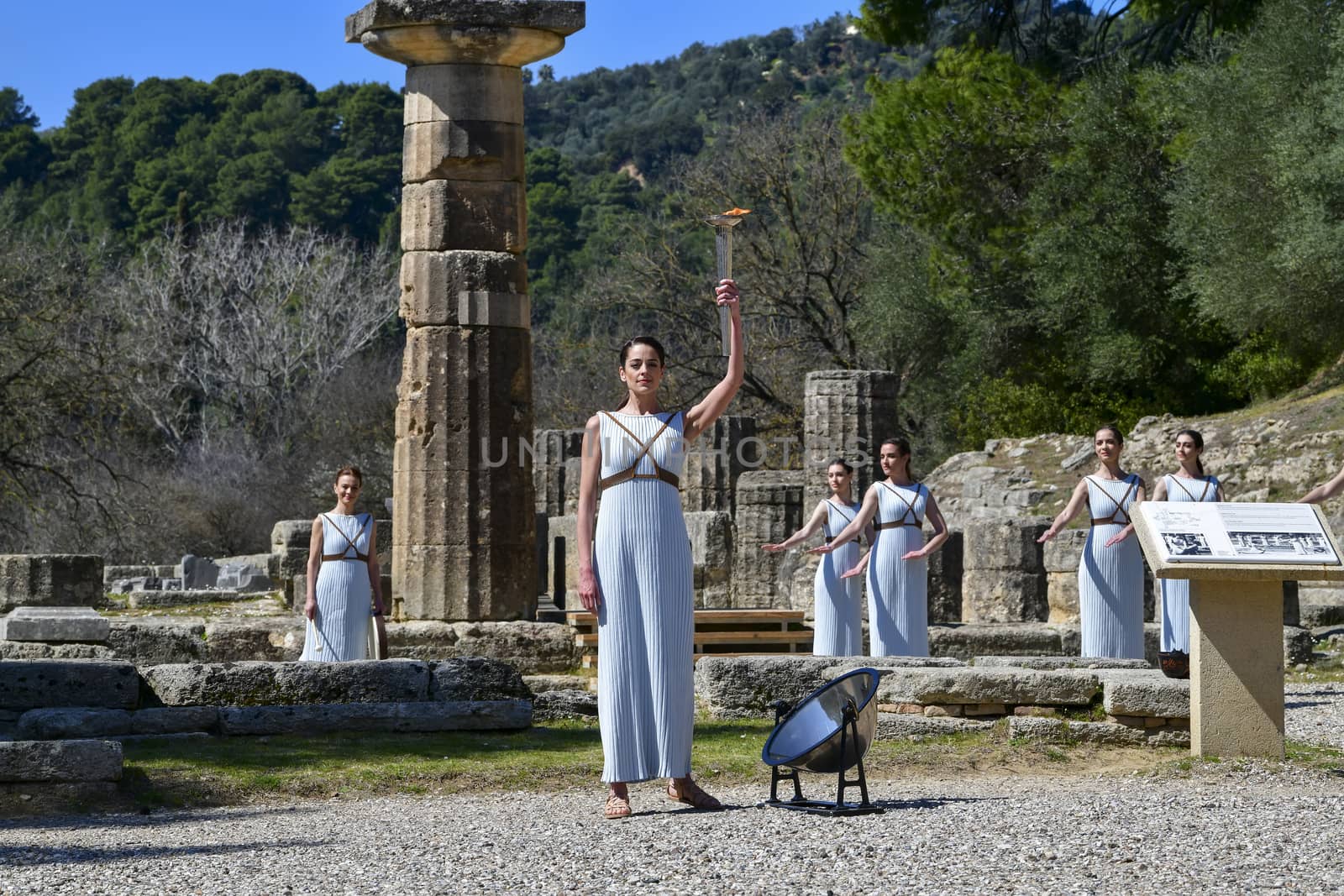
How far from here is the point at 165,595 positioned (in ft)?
73.0

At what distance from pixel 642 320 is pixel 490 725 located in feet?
131

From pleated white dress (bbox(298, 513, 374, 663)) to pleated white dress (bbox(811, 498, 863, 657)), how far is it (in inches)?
130

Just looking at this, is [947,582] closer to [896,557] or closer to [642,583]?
[896,557]

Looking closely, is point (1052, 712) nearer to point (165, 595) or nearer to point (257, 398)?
point (165, 595)

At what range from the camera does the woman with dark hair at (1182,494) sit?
461 inches

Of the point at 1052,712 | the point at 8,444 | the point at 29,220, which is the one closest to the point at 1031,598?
the point at 1052,712

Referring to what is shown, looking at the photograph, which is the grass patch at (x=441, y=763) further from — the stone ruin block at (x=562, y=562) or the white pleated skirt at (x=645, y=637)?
the stone ruin block at (x=562, y=562)

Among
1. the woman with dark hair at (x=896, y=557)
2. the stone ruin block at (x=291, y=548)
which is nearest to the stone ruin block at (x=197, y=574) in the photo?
the stone ruin block at (x=291, y=548)

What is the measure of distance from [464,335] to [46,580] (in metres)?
6.25

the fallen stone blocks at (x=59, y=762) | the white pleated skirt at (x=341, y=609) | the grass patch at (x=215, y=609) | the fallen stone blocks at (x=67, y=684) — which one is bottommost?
the fallen stone blocks at (x=59, y=762)

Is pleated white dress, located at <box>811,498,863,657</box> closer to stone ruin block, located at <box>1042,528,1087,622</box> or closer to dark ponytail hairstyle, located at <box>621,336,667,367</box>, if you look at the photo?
dark ponytail hairstyle, located at <box>621,336,667,367</box>

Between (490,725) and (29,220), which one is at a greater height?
(29,220)

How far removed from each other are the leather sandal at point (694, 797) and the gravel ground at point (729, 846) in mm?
94

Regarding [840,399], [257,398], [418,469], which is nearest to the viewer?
[418,469]
